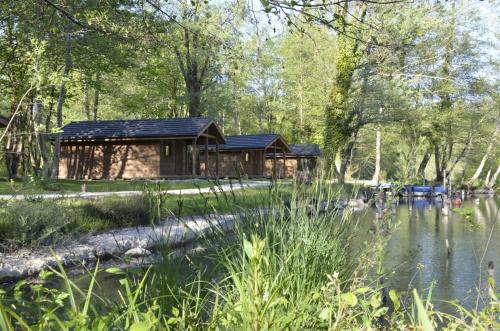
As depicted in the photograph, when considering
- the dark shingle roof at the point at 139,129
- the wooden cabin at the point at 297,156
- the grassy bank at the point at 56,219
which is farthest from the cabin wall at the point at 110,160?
the grassy bank at the point at 56,219

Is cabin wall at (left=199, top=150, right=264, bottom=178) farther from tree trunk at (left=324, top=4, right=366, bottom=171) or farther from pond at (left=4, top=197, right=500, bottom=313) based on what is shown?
pond at (left=4, top=197, right=500, bottom=313)

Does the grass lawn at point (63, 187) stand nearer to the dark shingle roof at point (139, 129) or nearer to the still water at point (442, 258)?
the still water at point (442, 258)

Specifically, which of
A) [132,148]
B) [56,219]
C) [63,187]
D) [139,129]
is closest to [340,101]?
[139,129]

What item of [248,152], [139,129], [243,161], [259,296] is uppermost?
[139,129]

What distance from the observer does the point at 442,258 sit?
11.9 metres

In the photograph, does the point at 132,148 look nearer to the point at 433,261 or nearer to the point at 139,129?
the point at 139,129

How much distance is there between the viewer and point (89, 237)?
1013cm

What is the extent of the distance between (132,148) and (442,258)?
20.1 m

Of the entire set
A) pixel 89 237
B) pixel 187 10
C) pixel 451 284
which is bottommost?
pixel 451 284

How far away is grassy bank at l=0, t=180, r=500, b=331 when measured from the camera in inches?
73.9

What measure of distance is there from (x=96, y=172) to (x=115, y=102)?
14.3 meters

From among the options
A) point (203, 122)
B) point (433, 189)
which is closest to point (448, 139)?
point (433, 189)

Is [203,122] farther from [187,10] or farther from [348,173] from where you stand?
[348,173]

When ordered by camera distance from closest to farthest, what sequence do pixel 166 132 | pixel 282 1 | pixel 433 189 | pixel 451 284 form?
pixel 282 1, pixel 451 284, pixel 166 132, pixel 433 189
